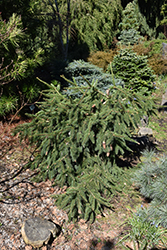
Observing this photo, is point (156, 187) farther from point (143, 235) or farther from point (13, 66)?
point (13, 66)

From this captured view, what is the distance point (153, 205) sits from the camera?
2.48 metres

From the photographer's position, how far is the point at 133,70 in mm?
6016

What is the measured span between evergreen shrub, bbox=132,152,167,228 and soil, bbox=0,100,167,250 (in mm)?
358

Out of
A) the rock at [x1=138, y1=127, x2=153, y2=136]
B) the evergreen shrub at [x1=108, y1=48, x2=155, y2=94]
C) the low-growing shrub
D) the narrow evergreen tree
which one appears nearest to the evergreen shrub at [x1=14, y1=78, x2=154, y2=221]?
the low-growing shrub

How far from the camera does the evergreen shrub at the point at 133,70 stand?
5898 mm

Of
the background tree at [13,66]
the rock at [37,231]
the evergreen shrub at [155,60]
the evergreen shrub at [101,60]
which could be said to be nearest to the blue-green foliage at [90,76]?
the background tree at [13,66]

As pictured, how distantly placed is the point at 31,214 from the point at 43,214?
6.8 inches

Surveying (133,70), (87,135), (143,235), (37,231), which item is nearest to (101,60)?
(133,70)

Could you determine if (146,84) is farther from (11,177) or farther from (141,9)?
(141,9)

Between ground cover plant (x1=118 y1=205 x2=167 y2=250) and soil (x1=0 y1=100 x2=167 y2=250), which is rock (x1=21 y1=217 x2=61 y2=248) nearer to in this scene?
soil (x1=0 y1=100 x2=167 y2=250)

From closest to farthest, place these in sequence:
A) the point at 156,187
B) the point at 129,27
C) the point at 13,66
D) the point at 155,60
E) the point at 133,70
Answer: the point at 156,187 < the point at 13,66 < the point at 133,70 < the point at 155,60 < the point at 129,27

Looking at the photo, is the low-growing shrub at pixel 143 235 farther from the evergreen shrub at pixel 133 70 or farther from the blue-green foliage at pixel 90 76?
the evergreen shrub at pixel 133 70

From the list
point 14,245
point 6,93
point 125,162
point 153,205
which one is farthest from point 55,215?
point 6,93

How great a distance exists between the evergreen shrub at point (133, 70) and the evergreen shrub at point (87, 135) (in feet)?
11.6
